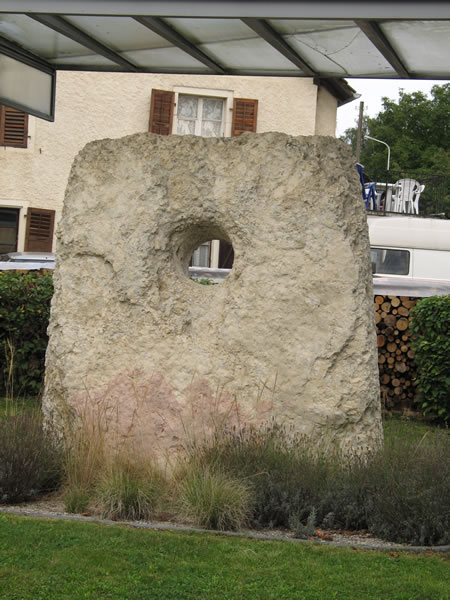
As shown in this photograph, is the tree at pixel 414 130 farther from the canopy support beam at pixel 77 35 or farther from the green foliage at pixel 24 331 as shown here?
the canopy support beam at pixel 77 35

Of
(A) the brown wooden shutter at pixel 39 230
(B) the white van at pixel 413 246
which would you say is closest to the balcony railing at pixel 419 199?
(B) the white van at pixel 413 246

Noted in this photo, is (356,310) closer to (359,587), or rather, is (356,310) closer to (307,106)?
(359,587)

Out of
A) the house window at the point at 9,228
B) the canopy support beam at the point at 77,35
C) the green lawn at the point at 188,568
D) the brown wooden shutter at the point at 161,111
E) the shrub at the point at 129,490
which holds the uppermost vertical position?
the brown wooden shutter at the point at 161,111

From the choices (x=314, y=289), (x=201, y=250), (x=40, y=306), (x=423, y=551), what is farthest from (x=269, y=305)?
(x=201, y=250)

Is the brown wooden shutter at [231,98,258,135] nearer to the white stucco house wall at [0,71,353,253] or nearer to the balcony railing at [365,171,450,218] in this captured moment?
the white stucco house wall at [0,71,353,253]

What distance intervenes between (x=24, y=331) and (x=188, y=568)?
6017 mm

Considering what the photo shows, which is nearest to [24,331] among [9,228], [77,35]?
[77,35]

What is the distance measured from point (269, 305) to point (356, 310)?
64 centimetres

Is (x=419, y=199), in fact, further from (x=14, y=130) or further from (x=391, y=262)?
(x=14, y=130)

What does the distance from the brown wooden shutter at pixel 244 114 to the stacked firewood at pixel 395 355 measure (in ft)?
36.0

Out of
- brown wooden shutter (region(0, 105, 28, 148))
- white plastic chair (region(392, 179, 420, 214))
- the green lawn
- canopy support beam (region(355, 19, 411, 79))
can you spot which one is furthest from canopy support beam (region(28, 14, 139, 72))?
brown wooden shutter (region(0, 105, 28, 148))

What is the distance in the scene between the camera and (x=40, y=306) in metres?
10.2

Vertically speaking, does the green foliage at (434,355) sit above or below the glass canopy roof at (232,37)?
below

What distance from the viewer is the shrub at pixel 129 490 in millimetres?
5531
